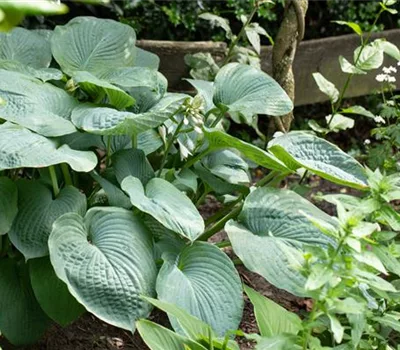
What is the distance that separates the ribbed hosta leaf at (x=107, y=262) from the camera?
169 centimetres

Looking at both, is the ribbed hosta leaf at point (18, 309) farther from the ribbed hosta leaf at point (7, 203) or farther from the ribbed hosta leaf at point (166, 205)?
the ribbed hosta leaf at point (166, 205)

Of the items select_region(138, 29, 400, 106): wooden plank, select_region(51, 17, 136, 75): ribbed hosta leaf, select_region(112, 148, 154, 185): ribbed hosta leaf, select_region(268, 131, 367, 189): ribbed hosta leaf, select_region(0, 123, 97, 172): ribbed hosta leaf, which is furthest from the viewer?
select_region(138, 29, 400, 106): wooden plank

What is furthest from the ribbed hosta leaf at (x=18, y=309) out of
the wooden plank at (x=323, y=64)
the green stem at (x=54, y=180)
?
the wooden plank at (x=323, y=64)

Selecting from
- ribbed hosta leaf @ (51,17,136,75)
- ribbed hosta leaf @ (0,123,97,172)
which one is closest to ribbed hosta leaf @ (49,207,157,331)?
ribbed hosta leaf @ (0,123,97,172)

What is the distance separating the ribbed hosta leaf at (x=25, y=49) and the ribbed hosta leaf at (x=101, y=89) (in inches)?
12.6

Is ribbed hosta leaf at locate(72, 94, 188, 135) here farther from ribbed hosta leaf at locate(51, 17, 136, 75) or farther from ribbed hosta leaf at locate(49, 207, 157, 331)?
ribbed hosta leaf at locate(51, 17, 136, 75)

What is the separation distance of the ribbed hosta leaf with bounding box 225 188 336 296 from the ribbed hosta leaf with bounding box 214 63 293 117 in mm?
282

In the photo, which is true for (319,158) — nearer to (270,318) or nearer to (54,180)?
(270,318)

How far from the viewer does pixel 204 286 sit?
184cm

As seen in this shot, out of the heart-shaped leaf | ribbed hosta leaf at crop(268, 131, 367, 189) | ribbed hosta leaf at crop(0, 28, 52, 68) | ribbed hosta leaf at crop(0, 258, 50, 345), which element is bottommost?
ribbed hosta leaf at crop(0, 258, 50, 345)

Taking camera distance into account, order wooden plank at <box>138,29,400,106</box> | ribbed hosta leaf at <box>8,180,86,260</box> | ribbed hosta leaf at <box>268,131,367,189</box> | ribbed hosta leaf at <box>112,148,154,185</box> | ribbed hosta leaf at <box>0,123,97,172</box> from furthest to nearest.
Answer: wooden plank at <box>138,29,400,106</box>, ribbed hosta leaf at <box>112,148,154,185</box>, ribbed hosta leaf at <box>268,131,367,189</box>, ribbed hosta leaf at <box>8,180,86,260</box>, ribbed hosta leaf at <box>0,123,97,172</box>

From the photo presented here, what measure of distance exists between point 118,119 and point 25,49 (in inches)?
27.2

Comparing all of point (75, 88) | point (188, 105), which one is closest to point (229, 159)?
point (188, 105)

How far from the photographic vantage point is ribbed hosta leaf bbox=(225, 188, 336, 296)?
6.02 ft
